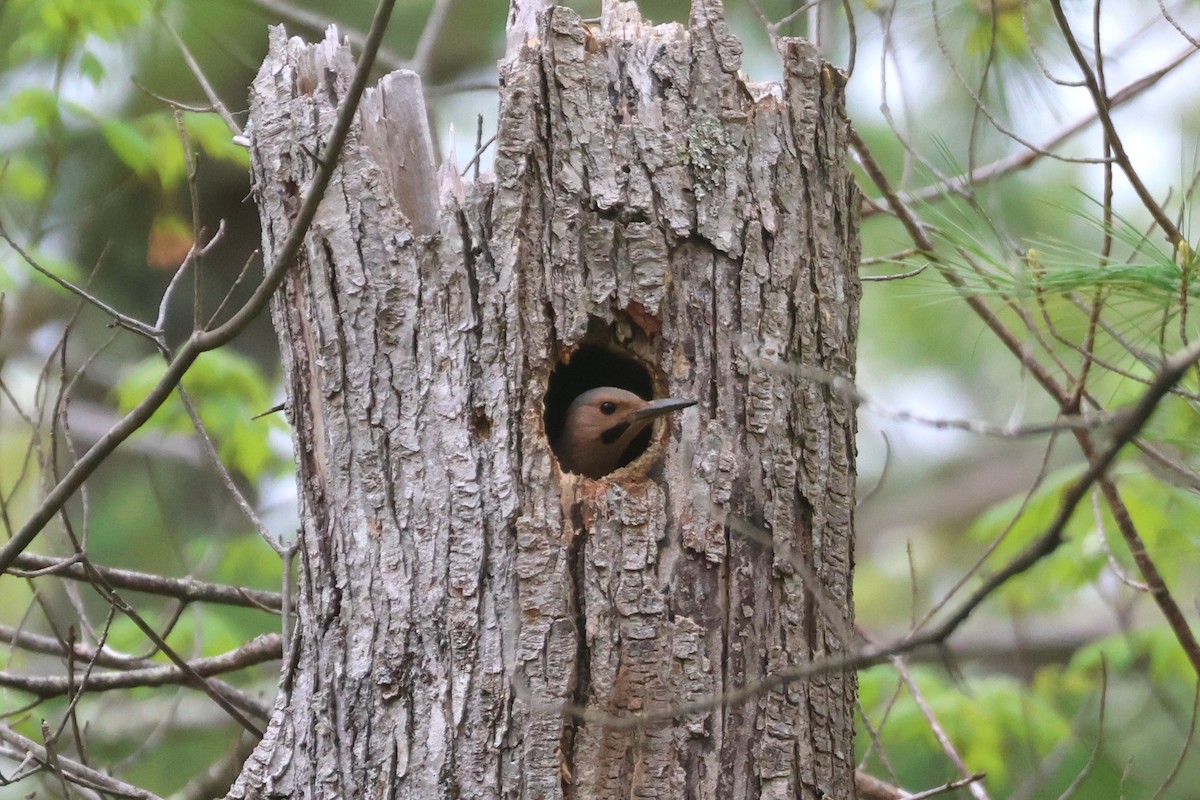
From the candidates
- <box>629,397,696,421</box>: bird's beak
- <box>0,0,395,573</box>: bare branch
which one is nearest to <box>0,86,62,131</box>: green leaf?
<box>0,0,395,573</box>: bare branch

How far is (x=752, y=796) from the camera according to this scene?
307 cm

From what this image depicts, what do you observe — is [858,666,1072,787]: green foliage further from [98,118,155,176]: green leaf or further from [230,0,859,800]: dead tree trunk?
[98,118,155,176]: green leaf

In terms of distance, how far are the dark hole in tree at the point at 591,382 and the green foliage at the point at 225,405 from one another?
182 centimetres

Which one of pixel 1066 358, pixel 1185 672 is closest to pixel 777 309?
pixel 1066 358

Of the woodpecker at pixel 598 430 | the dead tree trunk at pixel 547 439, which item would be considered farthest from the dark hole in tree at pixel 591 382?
the dead tree trunk at pixel 547 439

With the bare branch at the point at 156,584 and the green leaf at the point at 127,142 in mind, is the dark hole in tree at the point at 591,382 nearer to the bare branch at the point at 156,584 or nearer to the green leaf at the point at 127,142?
the bare branch at the point at 156,584

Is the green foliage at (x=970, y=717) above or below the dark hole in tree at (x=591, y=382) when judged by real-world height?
below

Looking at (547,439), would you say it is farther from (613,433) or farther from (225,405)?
(225,405)

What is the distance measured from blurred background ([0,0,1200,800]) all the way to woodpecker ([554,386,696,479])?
2.85 feet

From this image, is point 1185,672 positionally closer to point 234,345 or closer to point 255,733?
point 255,733

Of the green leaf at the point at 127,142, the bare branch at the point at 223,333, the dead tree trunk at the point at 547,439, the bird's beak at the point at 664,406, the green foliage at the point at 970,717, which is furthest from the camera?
the green foliage at the point at 970,717

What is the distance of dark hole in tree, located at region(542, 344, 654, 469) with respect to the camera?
4301 millimetres

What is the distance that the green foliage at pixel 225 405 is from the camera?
6027 mm

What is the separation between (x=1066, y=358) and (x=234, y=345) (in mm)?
6083
